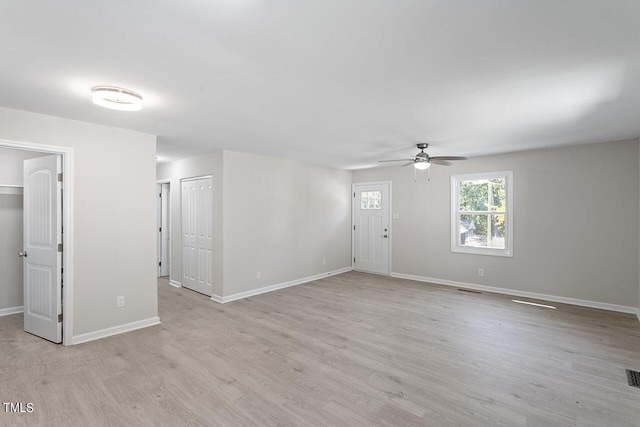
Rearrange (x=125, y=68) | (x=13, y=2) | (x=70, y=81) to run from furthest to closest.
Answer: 1. (x=70, y=81)
2. (x=125, y=68)
3. (x=13, y=2)

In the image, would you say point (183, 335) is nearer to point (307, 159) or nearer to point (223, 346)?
point (223, 346)

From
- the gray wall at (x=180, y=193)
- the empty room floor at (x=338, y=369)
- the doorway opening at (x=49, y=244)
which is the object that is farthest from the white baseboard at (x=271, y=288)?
the doorway opening at (x=49, y=244)

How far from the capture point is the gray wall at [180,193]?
5004 millimetres

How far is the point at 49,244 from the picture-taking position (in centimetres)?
339

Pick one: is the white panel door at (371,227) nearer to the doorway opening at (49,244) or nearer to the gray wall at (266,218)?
the gray wall at (266,218)

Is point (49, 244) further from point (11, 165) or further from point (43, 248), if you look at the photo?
point (11, 165)

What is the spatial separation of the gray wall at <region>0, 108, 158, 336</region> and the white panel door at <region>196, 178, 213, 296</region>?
4.16ft

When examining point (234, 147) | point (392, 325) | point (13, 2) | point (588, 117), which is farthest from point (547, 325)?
point (13, 2)

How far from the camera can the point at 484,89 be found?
2506mm

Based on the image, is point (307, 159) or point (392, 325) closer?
point (392, 325)

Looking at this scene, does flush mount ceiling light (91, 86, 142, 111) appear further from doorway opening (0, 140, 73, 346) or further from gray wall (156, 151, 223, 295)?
gray wall (156, 151, 223, 295)

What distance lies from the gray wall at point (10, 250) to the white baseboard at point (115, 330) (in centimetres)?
195

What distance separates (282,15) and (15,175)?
4976 mm

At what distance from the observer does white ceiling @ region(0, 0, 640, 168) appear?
5.01 feet
